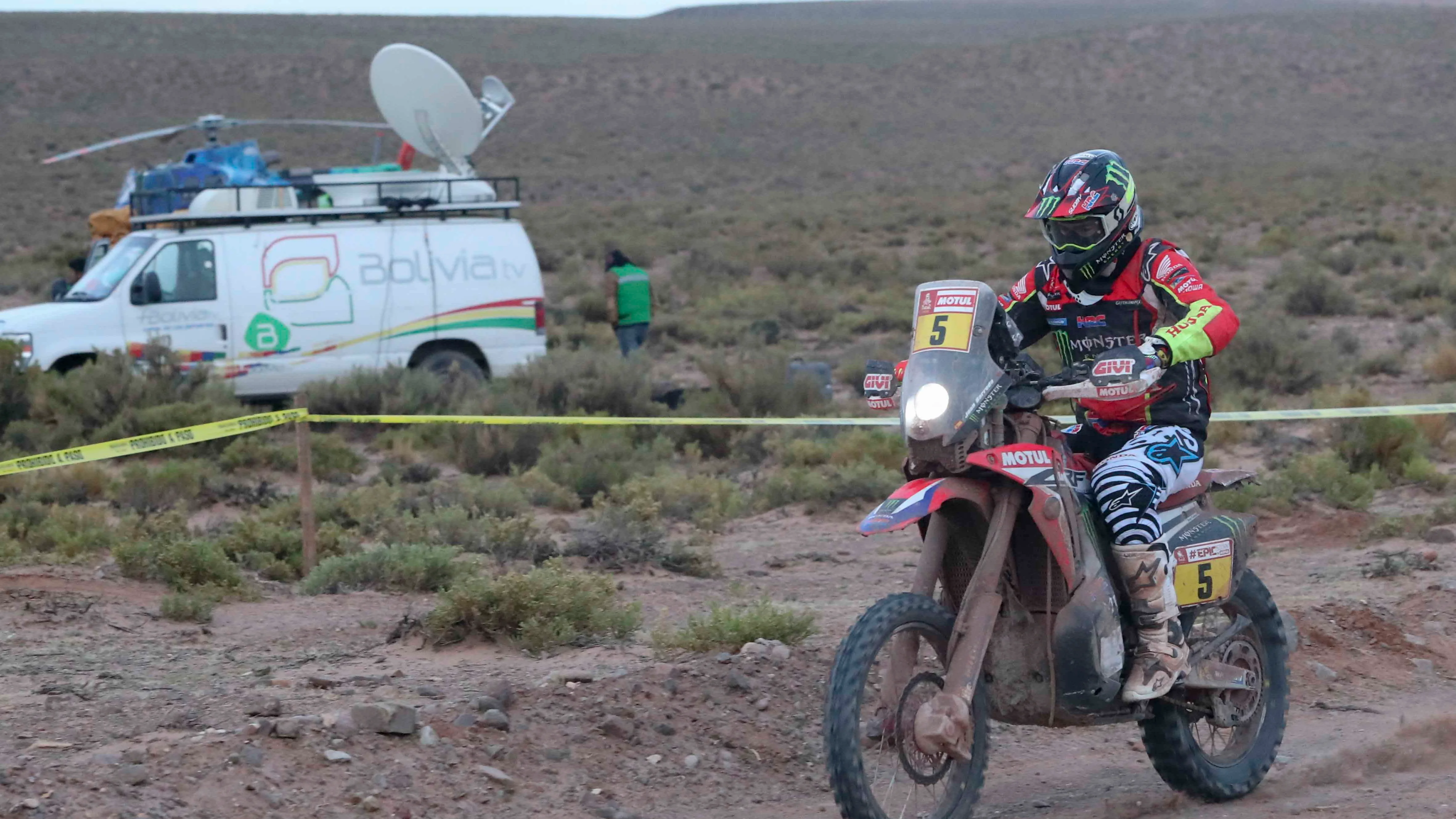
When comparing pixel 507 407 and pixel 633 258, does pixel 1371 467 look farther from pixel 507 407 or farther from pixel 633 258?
pixel 633 258

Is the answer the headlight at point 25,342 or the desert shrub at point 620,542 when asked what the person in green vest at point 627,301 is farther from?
the desert shrub at point 620,542

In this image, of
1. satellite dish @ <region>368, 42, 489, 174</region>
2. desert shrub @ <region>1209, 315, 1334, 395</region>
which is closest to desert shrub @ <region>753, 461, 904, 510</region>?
desert shrub @ <region>1209, 315, 1334, 395</region>

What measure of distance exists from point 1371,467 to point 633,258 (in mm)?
23017

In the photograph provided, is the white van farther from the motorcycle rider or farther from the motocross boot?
the motocross boot

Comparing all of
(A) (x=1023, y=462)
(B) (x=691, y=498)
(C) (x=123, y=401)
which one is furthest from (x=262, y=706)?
(C) (x=123, y=401)

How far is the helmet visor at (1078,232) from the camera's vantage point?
4.80 m

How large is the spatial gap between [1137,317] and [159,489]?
7.83 meters

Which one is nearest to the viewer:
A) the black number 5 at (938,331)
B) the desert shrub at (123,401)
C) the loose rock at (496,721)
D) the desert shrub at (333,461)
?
the black number 5 at (938,331)

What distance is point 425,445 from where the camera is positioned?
44.7 feet

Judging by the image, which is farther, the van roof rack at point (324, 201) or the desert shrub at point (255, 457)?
the van roof rack at point (324, 201)

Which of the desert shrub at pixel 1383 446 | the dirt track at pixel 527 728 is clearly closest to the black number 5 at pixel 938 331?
the dirt track at pixel 527 728

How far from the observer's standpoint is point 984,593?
4.40 metres

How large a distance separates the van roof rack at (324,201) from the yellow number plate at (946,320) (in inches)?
421

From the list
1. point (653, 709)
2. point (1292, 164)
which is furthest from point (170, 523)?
point (1292, 164)
